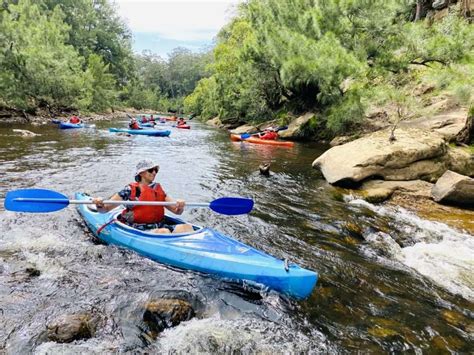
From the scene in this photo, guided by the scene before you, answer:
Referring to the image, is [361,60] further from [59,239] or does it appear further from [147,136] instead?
[59,239]

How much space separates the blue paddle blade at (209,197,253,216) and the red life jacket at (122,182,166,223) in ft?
2.24

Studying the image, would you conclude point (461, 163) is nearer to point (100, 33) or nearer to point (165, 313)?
point (165, 313)

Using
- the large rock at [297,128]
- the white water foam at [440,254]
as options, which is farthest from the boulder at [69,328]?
the large rock at [297,128]

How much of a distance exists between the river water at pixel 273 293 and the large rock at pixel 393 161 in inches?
39.8

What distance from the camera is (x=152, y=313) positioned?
10.8 ft

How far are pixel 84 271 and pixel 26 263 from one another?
69cm

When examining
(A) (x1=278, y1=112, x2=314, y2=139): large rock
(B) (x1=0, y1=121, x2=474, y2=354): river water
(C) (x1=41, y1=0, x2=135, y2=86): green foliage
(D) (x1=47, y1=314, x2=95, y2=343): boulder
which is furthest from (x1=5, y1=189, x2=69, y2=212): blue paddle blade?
(C) (x1=41, y1=0, x2=135, y2=86): green foliage

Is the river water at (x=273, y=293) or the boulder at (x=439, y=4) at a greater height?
the boulder at (x=439, y=4)

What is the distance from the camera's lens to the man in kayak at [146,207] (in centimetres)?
457

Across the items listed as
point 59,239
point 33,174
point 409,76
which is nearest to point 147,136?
point 33,174

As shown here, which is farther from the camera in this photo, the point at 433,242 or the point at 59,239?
the point at 433,242

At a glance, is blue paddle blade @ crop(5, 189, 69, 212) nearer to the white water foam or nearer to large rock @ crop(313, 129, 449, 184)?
the white water foam

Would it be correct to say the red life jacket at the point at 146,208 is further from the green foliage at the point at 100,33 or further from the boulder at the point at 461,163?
the green foliage at the point at 100,33

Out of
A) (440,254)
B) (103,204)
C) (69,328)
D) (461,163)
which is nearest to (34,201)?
(103,204)
